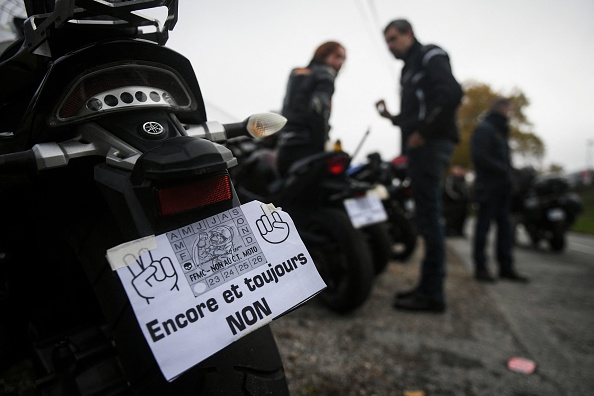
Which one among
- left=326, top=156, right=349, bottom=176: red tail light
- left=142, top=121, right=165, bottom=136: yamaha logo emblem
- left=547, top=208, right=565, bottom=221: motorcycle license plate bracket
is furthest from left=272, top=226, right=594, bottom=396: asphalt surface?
left=547, top=208, right=565, bottom=221: motorcycle license plate bracket

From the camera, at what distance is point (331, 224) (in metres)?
2.19

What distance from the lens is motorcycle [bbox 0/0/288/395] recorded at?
0.68m

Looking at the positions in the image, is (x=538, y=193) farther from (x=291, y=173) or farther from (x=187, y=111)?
(x=187, y=111)

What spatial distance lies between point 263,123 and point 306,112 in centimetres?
157

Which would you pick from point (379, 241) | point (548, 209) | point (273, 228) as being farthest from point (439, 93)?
point (548, 209)

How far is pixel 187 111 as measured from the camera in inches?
37.2

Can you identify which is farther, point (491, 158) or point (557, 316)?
point (491, 158)

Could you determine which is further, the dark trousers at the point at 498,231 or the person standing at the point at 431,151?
the dark trousers at the point at 498,231

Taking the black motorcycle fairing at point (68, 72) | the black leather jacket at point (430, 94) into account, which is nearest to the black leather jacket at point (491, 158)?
the black leather jacket at point (430, 94)

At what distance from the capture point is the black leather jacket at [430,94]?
2395mm

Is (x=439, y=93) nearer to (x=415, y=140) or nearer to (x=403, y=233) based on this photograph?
(x=415, y=140)

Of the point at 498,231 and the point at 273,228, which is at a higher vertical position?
the point at 273,228

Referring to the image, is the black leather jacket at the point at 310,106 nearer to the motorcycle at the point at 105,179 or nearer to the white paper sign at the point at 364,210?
the white paper sign at the point at 364,210

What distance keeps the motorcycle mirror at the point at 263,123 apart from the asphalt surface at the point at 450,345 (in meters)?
1.04
